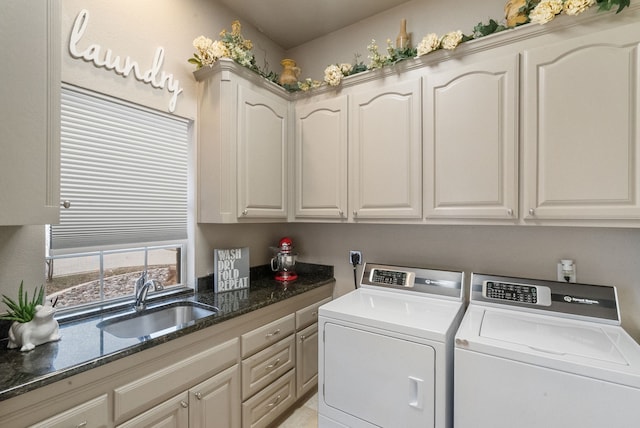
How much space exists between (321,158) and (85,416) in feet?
6.23

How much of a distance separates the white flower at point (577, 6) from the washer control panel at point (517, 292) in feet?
4.65

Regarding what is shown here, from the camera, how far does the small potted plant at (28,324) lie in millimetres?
1196

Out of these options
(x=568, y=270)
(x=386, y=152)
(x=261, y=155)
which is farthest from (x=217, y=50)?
(x=568, y=270)

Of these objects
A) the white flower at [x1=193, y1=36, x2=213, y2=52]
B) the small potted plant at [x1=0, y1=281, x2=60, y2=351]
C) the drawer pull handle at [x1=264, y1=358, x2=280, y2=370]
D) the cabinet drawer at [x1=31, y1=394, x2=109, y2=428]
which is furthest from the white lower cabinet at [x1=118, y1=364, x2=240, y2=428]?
the white flower at [x1=193, y1=36, x2=213, y2=52]

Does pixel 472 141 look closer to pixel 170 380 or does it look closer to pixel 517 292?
pixel 517 292

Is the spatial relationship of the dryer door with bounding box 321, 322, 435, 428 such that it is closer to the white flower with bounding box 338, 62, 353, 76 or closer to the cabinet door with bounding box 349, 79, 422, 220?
the cabinet door with bounding box 349, 79, 422, 220

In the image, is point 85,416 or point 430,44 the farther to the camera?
point 430,44

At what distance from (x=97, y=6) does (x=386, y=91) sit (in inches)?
68.2

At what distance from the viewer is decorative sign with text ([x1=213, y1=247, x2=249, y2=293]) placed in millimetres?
2059

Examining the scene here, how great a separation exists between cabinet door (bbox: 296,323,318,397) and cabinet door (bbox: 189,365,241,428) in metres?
0.55

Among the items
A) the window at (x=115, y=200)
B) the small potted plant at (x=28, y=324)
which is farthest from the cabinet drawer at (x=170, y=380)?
the window at (x=115, y=200)

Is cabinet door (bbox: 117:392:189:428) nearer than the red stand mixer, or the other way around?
cabinet door (bbox: 117:392:189:428)

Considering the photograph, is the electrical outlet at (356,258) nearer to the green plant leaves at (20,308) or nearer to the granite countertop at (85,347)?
the granite countertop at (85,347)

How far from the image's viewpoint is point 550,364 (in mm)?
1170
